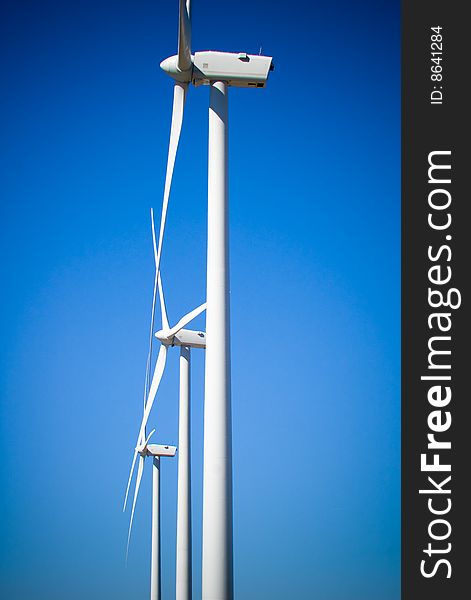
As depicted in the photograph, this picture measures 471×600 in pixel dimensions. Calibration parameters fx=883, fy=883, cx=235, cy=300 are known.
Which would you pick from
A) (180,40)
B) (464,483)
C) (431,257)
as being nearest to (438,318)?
(431,257)

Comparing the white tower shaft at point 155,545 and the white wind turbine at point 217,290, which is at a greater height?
the white wind turbine at point 217,290

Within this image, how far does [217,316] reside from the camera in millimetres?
24203

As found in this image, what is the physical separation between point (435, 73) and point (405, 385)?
352 inches

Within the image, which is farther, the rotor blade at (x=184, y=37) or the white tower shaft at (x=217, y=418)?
the rotor blade at (x=184, y=37)

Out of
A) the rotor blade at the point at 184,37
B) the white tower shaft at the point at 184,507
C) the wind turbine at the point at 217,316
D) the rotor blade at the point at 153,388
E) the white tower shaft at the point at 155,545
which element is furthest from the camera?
the white tower shaft at the point at 155,545

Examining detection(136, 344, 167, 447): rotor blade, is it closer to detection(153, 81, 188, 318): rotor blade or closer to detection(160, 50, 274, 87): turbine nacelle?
detection(153, 81, 188, 318): rotor blade

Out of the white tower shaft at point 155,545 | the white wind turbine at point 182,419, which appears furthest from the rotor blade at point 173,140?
the white tower shaft at point 155,545

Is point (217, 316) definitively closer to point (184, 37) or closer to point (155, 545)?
point (184, 37)

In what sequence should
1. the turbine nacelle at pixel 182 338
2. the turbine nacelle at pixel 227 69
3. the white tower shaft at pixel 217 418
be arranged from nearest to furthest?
1. the white tower shaft at pixel 217 418
2. the turbine nacelle at pixel 227 69
3. the turbine nacelle at pixel 182 338

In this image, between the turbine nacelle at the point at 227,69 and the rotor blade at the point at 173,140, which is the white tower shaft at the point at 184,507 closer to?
the rotor blade at the point at 173,140

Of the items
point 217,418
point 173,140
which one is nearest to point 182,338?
point 173,140

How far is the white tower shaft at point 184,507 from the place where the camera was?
48.0 m

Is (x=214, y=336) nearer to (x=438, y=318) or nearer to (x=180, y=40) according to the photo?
(x=438, y=318)

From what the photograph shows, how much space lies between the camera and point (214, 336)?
2417 cm
